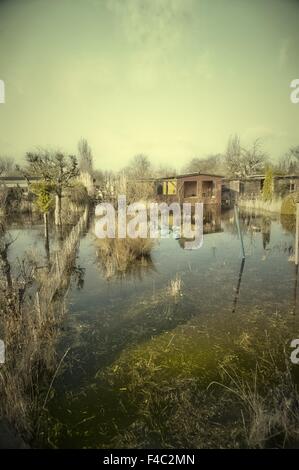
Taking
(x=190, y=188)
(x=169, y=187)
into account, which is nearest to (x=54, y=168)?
(x=169, y=187)

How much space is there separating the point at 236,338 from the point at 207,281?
3.01 m

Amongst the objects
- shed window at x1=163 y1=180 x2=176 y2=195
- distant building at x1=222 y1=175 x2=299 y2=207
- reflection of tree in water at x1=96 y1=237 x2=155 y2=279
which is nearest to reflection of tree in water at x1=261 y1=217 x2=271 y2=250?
reflection of tree in water at x1=96 y1=237 x2=155 y2=279

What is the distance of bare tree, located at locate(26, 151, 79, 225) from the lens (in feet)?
53.9

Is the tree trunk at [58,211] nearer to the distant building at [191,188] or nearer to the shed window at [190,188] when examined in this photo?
the distant building at [191,188]

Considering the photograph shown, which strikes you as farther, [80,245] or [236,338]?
[80,245]

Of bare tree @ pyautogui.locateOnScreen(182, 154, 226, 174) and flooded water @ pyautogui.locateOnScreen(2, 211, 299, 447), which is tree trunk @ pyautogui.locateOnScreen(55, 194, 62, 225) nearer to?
flooded water @ pyautogui.locateOnScreen(2, 211, 299, 447)

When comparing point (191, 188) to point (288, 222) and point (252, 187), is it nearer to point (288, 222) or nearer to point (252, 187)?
point (252, 187)

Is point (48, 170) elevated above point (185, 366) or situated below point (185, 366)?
above

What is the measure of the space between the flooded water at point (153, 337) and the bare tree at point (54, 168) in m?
7.46

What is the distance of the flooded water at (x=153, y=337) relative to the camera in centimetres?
320

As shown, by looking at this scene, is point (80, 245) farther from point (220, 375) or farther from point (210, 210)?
point (210, 210)

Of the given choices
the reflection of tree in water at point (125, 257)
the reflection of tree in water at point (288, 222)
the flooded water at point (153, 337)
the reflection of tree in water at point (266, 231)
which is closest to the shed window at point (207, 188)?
the reflection of tree in water at point (288, 222)
